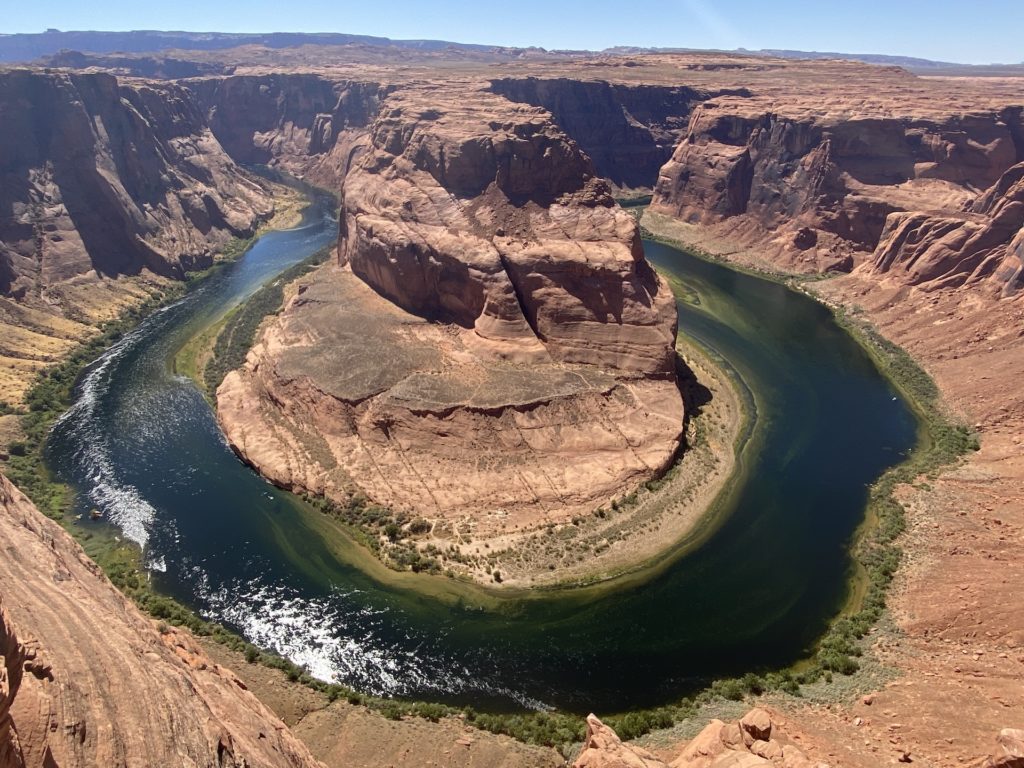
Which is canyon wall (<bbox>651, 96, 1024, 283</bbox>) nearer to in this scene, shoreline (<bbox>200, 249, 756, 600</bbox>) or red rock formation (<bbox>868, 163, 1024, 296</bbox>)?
red rock formation (<bbox>868, 163, 1024, 296</bbox>)

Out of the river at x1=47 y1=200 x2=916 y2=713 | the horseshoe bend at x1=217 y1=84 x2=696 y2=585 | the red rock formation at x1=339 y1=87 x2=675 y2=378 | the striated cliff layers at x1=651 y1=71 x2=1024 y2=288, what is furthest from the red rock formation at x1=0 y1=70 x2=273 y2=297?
the striated cliff layers at x1=651 y1=71 x2=1024 y2=288

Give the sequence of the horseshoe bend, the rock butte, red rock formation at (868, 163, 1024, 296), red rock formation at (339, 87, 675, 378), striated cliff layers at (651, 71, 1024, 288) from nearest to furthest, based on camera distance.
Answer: the rock butte
the horseshoe bend
red rock formation at (339, 87, 675, 378)
red rock formation at (868, 163, 1024, 296)
striated cliff layers at (651, 71, 1024, 288)

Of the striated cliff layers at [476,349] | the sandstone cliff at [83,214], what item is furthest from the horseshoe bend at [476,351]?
the sandstone cliff at [83,214]

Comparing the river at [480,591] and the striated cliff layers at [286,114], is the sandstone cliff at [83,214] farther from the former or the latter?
the striated cliff layers at [286,114]

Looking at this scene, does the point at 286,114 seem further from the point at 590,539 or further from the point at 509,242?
the point at 590,539

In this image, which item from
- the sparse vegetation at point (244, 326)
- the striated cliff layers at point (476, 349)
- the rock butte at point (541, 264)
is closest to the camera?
the rock butte at point (541, 264)

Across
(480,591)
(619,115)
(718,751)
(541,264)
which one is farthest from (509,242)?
(619,115)

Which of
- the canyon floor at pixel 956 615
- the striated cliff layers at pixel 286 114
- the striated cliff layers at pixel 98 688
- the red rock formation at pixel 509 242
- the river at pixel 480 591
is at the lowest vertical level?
the river at pixel 480 591
